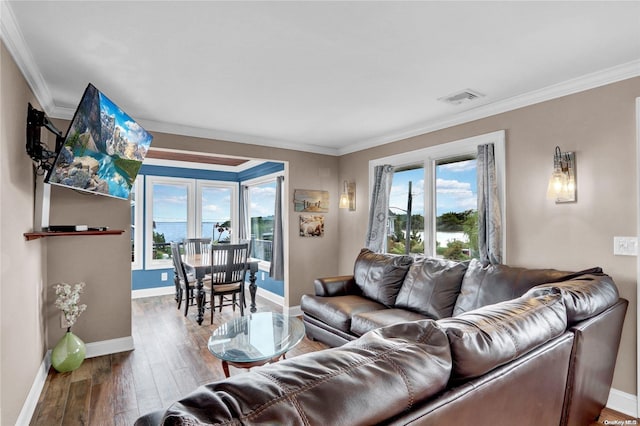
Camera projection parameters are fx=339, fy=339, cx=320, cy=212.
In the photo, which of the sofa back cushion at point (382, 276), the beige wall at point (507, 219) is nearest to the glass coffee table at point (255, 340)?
the sofa back cushion at point (382, 276)

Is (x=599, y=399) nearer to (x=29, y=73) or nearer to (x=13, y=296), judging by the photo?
(x=13, y=296)

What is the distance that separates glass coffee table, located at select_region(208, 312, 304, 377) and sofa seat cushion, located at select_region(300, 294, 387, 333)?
1.35 ft

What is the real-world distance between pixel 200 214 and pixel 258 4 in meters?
5.43

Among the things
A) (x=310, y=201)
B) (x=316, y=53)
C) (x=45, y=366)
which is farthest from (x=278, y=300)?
(x=316, y=53)

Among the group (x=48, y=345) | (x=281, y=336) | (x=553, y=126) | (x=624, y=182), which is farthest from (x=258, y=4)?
(x=48, y=345)

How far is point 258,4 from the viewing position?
68.2 inches

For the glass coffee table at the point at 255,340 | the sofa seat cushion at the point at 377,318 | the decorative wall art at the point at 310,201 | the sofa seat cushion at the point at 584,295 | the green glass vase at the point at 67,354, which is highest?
the decorative wall art at the point at 310,201

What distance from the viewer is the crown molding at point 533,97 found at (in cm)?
244

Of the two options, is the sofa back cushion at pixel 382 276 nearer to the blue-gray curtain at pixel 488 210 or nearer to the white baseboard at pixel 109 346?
the blue-gray curtain at pixel 488 210

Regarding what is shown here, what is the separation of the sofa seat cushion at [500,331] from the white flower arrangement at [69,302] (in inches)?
131

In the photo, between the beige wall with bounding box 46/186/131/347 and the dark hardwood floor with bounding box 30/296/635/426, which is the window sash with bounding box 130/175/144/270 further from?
the beige wall with bounding box 46/186/131/347

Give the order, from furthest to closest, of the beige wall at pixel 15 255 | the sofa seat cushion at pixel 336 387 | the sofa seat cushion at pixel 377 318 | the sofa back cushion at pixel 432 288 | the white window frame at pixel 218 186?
the white window frame at pixel 218 186 → the sofa back cushion at pixel 432 288 → the sofa seat cushion at pixel 377 318 → the beige wall at pixel 15 255 → the sofa seat cushion at pixel 336 387

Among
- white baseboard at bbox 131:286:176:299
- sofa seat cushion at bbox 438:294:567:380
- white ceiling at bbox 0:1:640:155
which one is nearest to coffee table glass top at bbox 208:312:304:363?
sofa seat cushion at bbox 438:294:567:380

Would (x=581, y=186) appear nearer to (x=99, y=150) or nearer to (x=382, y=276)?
(x=382, y=276)
